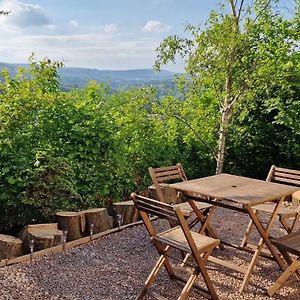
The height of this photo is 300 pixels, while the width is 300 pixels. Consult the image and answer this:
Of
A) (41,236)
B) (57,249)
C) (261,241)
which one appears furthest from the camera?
(57,249)

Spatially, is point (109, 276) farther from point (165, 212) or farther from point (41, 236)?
point (165, 212)

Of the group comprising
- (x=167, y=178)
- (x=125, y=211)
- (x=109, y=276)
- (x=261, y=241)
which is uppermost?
(x=167, y=178)

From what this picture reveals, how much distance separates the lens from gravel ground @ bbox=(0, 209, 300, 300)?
3.05m

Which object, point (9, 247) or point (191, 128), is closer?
point (9, 247)

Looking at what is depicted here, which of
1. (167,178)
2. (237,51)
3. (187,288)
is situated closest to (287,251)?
(187,288)

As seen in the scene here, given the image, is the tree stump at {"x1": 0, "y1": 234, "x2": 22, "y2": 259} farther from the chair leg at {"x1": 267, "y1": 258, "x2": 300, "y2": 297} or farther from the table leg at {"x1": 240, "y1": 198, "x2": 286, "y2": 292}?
the chair leg at {"x1": 267, "y1": 258, "x2": 300, "y2": 297}

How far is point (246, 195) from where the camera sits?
3.22 meters

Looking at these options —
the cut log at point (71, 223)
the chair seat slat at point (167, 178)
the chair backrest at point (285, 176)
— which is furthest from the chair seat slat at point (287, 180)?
the cut log at point (71, 223)

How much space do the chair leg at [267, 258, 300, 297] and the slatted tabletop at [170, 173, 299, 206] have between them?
523mm

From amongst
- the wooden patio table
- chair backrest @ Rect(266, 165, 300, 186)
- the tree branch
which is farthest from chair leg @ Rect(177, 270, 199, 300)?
the tree branch

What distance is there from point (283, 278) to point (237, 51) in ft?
12.3

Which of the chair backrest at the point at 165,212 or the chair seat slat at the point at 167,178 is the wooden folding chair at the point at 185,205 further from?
the chair backrest at the point at 165,212

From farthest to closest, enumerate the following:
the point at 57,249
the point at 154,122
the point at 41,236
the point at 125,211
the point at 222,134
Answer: the point at 222,134
the point at 154,122
the point at 125,211
the point at 57,249
the point at 41,236

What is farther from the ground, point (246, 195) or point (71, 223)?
point (246, 195)
